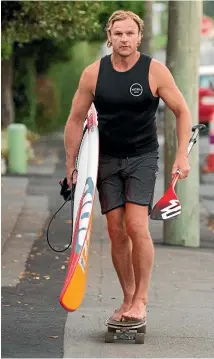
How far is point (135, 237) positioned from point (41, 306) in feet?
4.48

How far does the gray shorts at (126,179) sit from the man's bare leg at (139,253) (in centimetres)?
8

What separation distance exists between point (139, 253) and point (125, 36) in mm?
1264

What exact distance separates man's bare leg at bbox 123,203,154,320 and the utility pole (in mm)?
4248

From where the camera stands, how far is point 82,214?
6.97 meters

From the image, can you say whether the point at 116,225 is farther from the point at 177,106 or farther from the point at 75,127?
the point at 177,106

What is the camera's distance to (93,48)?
36.9 m

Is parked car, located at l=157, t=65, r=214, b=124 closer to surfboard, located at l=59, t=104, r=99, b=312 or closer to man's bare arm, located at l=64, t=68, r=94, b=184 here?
man's bare arm, located at l=64, t=68, r=94, b=184

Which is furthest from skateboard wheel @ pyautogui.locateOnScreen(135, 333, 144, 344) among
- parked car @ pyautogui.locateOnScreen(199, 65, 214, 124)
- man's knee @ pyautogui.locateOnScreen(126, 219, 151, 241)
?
parked car @ pyautogui.locateOnScreen(199, 65, 214, 124)

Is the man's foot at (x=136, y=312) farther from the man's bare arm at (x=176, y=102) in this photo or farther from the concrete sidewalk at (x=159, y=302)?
the man's bare arm at (x=176, y=102)

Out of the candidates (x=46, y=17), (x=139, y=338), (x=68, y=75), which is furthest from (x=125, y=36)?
(x=68, y=75)

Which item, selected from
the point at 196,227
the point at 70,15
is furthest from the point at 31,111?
the point at 196,227

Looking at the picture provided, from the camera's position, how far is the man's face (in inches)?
284

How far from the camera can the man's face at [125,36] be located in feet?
23.6


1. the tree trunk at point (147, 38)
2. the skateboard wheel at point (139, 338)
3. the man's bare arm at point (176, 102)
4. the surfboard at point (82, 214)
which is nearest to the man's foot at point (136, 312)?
the skateboard wheel at point (139, 338)
